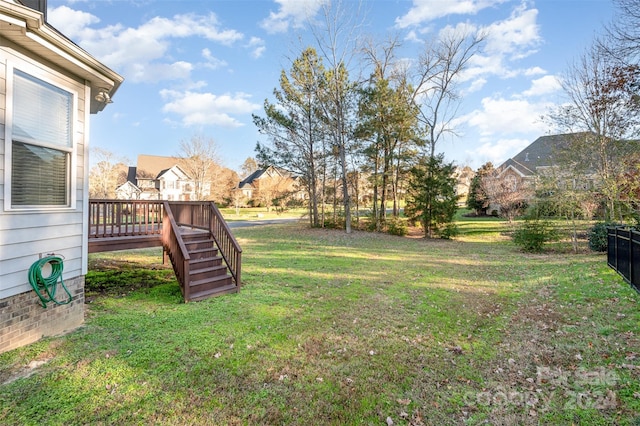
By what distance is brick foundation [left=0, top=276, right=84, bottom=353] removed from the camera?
11.4 ft

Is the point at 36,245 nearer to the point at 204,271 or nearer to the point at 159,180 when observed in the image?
the point at 204,271

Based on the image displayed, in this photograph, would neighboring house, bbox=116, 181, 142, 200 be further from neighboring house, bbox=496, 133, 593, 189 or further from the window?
neighboring house, bbox=496, 133, 593, 189

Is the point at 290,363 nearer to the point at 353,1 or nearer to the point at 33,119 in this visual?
the point at 33,119

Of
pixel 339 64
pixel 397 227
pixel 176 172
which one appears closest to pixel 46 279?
pixel 397 227

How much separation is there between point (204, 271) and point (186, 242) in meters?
0.78

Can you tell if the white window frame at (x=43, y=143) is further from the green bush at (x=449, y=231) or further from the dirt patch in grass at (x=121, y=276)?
the green bush at (x=449, y=231)

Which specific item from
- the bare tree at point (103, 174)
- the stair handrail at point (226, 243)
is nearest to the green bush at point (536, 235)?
the stair handrail at point (226, 243)

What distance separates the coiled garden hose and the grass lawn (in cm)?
56

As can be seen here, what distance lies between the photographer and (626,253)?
5305mm

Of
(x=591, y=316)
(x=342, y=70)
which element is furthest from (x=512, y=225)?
(x=591, y=316)

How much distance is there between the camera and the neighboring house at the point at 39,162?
10.9ft

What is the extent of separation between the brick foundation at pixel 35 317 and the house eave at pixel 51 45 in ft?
9.71

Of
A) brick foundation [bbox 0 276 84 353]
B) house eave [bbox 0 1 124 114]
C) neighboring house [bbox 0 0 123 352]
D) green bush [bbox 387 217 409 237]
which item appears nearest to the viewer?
house eave [bbox 0 1 124 114]

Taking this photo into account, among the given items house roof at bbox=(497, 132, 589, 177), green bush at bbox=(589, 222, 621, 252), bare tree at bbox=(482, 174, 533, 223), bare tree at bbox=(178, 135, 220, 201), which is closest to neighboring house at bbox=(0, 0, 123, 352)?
green bush at bbox=(589, 222, 621, 252)
